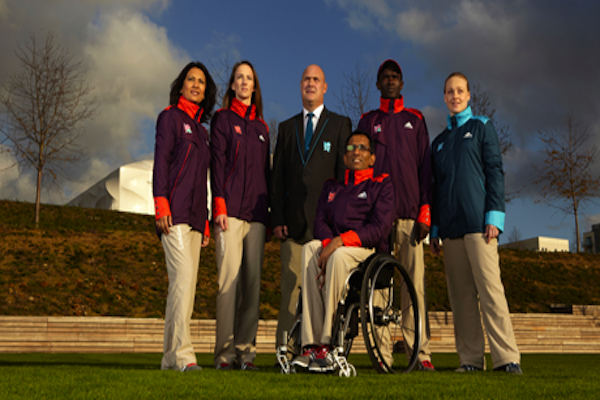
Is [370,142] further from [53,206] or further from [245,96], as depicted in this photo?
[53,206]

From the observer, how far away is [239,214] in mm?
4699

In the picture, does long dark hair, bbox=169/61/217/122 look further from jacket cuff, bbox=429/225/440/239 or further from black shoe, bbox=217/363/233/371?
jacket cuff, bbox=429/225/440/239

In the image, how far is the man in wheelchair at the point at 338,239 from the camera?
3650mm

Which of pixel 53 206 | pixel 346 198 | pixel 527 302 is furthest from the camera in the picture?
pixel 53 206

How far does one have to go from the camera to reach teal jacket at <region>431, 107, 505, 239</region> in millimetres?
4512

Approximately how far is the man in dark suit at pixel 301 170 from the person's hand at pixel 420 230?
85 cm

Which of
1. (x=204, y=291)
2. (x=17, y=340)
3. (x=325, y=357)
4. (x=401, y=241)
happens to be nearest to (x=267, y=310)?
(x=204, y=291)

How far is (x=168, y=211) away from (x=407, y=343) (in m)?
2.31

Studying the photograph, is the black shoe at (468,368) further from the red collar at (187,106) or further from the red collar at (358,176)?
the red collar at (187,106)

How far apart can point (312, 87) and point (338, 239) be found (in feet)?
5.95

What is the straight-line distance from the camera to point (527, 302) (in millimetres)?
13945

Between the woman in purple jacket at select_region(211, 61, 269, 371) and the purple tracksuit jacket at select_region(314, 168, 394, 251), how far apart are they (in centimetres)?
78

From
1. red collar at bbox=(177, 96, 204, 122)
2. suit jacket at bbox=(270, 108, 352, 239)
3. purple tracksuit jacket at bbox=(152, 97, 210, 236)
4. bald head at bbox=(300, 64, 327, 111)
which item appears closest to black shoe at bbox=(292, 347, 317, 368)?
suit jacket at bbox=(270, 108, 352, 239)

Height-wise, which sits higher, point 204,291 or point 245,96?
point 245,96
